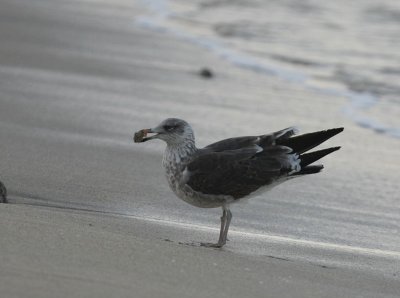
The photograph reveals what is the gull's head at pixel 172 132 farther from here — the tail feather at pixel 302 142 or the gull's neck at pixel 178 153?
the tail feather at pixel 302 142

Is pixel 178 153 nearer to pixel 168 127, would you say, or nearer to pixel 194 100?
pixel 168 127

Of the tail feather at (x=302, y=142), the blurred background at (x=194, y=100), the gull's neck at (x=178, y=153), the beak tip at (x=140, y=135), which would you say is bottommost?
the blurred background at (x=194, y=100)

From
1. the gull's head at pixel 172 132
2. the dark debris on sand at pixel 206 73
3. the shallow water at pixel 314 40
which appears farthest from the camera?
the shallow water at pixel 314 40

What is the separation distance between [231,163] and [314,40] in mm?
9382

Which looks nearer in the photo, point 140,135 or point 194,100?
point 140,135

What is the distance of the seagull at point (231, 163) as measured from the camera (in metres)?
5.32

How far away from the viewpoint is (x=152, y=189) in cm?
637

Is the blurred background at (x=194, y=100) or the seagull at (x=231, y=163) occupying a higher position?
the seagull at (x=231, y=163)

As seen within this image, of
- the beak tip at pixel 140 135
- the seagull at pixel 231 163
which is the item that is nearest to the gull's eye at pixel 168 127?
A: the seagull at pixel 231 163

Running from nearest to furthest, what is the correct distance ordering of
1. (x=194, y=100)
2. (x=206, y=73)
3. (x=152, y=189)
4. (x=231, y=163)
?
1. (x=231, y=163)
2. (x=152, y=189)
3. (x=194, y=100)
4. (x=206, y=73)

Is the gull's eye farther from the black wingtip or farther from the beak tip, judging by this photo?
the black wingtip

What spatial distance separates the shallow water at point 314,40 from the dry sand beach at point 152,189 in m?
0.39

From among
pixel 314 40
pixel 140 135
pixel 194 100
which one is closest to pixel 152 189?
pixel 140 135

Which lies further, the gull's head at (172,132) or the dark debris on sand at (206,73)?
the dark debris on sand at (206,73)
